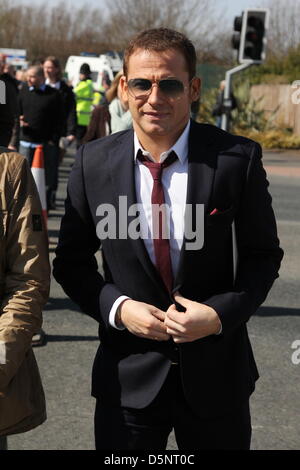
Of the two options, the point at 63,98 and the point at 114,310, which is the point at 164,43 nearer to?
the point at 114,310

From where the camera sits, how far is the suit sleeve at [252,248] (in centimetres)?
255

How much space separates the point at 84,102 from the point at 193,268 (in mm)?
15017

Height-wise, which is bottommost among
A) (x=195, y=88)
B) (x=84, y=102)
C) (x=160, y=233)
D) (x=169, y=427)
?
(x=84, y=102)

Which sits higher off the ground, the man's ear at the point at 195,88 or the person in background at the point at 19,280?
the man's ear at the point at 195,88

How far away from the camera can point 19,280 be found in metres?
2.52

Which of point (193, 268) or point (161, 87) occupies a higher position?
point (161, 87)

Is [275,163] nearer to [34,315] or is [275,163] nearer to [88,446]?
[88,446]

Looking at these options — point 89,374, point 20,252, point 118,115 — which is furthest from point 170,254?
point 118,115

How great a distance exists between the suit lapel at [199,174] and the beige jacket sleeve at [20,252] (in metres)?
0.41

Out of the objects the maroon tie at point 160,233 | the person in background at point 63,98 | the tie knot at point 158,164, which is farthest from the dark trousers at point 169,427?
the person in background at point 63,98

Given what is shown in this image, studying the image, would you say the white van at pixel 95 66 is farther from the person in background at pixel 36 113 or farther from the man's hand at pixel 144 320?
the man's hand at pixel 144 320

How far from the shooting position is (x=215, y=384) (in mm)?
2611

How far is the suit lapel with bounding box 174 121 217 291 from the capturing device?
8.35 feet

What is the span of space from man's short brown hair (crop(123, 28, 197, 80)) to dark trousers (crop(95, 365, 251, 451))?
3.08 ft
